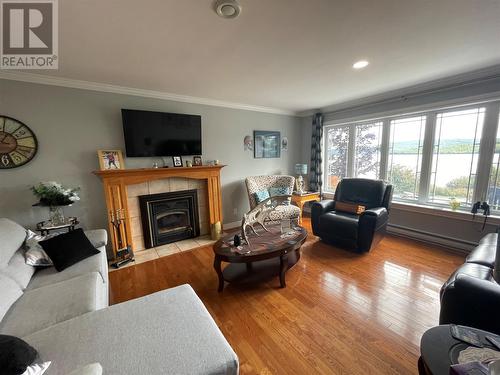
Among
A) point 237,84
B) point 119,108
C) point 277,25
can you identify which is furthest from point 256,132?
point 277,25

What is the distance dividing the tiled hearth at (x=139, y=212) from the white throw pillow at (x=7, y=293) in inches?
56.2

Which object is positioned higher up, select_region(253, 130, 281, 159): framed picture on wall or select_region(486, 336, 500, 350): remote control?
select_region(253, 130, 281, 159): framed picture on wall

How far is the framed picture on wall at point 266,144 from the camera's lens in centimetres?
424

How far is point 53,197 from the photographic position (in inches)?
89.0

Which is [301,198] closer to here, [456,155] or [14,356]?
[456,155]

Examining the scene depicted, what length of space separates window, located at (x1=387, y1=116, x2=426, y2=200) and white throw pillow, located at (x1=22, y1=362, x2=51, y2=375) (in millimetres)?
4391

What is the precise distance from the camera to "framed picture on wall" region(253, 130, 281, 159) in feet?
13.9

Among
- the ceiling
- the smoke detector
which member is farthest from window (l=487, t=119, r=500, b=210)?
the smoke detector

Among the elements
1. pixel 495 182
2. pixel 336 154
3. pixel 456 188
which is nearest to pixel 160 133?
pixel 336 154

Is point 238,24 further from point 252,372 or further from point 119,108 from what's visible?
point 252,372

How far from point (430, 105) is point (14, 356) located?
4.53 meters

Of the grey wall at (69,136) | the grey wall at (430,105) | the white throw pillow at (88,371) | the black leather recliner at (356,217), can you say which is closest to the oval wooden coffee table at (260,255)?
the black leather recliner at (356,217)

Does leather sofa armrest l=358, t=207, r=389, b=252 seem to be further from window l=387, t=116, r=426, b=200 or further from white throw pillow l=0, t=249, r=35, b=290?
white throw pillow l=0, t=249, r=35, b=290

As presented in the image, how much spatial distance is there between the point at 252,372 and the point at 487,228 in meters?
3.38
